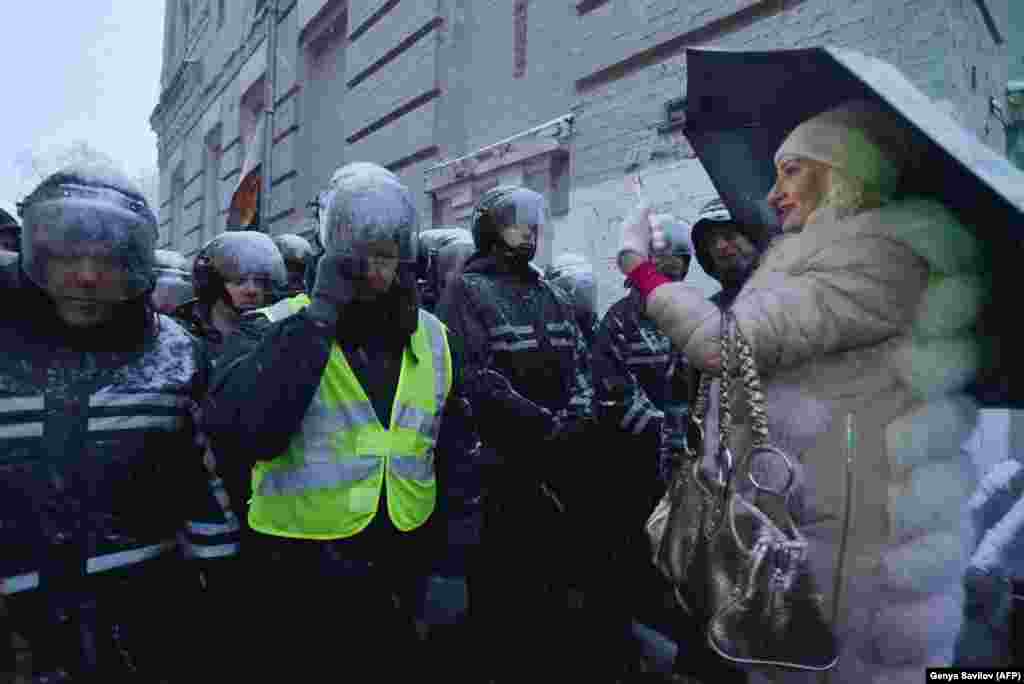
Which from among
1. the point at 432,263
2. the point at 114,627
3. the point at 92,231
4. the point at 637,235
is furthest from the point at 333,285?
the point at 432,263

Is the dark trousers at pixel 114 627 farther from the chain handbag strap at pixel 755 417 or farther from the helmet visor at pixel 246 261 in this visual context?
the helmet visor at pixel 246 261


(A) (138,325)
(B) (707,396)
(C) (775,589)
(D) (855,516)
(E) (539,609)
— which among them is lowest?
(E) (539,609)

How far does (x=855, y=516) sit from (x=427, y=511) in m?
1.06

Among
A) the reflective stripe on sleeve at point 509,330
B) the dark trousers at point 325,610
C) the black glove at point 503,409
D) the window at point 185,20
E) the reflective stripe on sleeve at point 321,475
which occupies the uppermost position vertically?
the window at point 185,20

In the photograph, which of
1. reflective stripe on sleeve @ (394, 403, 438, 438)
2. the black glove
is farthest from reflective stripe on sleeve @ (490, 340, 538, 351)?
reflective stripe on sleeve @ (394, 403, 438, 438)

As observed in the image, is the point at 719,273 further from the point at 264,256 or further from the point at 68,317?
the point at 68,317

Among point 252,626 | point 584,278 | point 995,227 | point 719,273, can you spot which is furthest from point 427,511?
point 584,278

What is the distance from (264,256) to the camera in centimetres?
350

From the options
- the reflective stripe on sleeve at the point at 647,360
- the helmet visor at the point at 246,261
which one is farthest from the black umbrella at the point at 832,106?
the helmet visor at the point at 246,261

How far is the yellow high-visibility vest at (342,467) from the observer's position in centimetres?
183

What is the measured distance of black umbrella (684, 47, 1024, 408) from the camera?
1349 mm

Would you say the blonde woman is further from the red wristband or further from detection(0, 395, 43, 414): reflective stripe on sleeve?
detection(0, 395, 43, 414): reflective stripe on sleeve

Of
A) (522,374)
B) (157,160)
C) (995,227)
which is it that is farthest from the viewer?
(157,160)

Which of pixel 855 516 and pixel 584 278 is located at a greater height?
pixel 584 278
